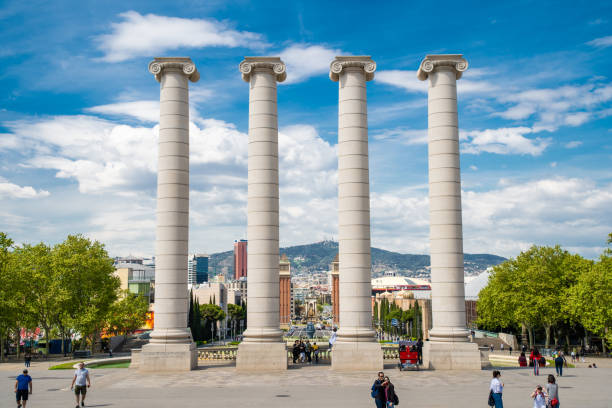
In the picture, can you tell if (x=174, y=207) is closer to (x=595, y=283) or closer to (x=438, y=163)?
(x=438, y=163)

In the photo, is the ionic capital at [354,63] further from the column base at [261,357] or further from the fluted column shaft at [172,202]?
the column base at [261,357]

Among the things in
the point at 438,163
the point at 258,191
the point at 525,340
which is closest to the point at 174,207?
the point at 258,191

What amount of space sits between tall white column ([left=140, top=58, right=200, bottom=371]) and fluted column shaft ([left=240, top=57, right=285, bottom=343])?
5765mm

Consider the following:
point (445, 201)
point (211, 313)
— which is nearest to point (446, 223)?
point (445, 201)

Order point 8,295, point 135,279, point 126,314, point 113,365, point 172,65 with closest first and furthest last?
point 172,65 < point 113,365 < point 8,295 < point 126,314 < point 135,279

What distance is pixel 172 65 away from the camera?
50.4m

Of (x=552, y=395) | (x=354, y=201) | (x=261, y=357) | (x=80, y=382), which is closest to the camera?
(x=552, y=395)

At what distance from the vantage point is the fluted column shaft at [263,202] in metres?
47.6

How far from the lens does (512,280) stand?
99.9m

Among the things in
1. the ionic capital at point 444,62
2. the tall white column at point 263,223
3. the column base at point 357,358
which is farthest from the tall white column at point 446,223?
the tall white column at point 263,223

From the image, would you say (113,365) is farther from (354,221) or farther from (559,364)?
(559,364)

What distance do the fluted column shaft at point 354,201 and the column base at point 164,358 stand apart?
13472mm

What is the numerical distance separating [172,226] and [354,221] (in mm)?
16280

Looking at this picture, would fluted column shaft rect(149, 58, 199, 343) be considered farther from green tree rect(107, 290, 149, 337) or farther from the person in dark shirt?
green tree rect(107, 290, 149, 337)
